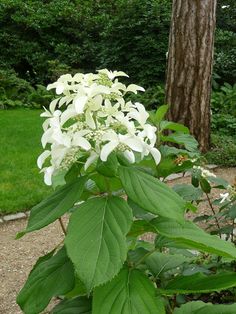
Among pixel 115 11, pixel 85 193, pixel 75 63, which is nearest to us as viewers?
pixel 85 193

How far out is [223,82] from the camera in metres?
11.9

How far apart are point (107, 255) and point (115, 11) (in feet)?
46.8

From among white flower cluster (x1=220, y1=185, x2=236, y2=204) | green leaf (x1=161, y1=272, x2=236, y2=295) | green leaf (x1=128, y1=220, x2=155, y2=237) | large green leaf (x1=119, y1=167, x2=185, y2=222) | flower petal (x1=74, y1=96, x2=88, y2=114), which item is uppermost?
flower petal (x1=74, y1=96, x2=88, y2=114)

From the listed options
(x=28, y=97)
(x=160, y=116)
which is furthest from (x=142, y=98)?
(x=160, y=116)

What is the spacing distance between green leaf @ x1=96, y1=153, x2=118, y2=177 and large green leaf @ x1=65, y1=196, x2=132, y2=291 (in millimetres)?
87

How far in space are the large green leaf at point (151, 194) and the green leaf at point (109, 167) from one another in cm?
4

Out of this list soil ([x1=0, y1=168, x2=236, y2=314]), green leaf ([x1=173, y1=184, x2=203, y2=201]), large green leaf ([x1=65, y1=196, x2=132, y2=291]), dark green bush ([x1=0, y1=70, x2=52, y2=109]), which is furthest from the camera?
dark green bush ([x1=0, y1=70, x2=52, y2=109])

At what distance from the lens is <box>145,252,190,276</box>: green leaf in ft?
5.71

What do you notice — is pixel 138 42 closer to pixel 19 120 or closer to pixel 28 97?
pixel 28 97

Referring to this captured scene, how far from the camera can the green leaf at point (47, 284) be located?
137 cm

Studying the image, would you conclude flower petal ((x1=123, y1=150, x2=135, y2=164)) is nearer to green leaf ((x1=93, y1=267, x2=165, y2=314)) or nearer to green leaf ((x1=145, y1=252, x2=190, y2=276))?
green leaf ((x1=93, y1=267, x2=165, y2=314))

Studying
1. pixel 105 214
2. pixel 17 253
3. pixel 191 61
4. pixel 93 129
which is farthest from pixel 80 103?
pixel 191 61

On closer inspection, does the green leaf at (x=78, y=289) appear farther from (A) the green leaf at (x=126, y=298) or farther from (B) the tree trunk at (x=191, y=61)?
(B) the tree trunk at (x=191, y=61)

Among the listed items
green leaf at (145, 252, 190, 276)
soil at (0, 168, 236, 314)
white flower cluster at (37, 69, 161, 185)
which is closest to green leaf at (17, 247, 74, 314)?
white flower cluster at (37, 69, 161, 185)
